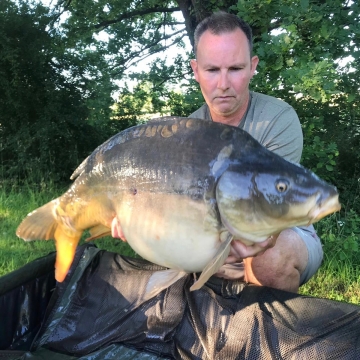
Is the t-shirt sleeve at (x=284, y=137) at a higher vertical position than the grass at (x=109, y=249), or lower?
higher

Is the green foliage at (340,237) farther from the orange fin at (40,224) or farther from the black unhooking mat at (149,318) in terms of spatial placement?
the orange fin at (40,224)

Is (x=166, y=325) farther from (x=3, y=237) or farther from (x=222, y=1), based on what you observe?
(x=222, y=1)

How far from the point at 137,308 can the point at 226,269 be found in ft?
1.20

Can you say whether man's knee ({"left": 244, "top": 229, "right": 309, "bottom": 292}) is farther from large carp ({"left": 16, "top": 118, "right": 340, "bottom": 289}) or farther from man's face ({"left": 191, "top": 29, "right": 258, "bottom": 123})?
man's face ({"left": 191, "top": 29, "right": 258, "bottom": 123})

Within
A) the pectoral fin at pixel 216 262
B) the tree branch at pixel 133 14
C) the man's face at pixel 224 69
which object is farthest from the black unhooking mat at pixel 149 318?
the tree branch at pixel 133 14

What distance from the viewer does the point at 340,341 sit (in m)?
1.29

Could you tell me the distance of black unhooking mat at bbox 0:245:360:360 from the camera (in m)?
1.36

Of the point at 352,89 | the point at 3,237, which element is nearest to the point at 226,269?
the point at 352,89

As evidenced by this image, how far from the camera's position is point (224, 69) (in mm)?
1605

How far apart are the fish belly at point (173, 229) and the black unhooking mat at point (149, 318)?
1.26 feet

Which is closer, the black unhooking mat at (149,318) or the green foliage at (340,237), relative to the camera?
the black unhooking mat at (149,318)

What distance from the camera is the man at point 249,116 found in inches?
59.5

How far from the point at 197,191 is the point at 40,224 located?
589mm

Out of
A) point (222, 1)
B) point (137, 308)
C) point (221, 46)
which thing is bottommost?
point (137, 308)
